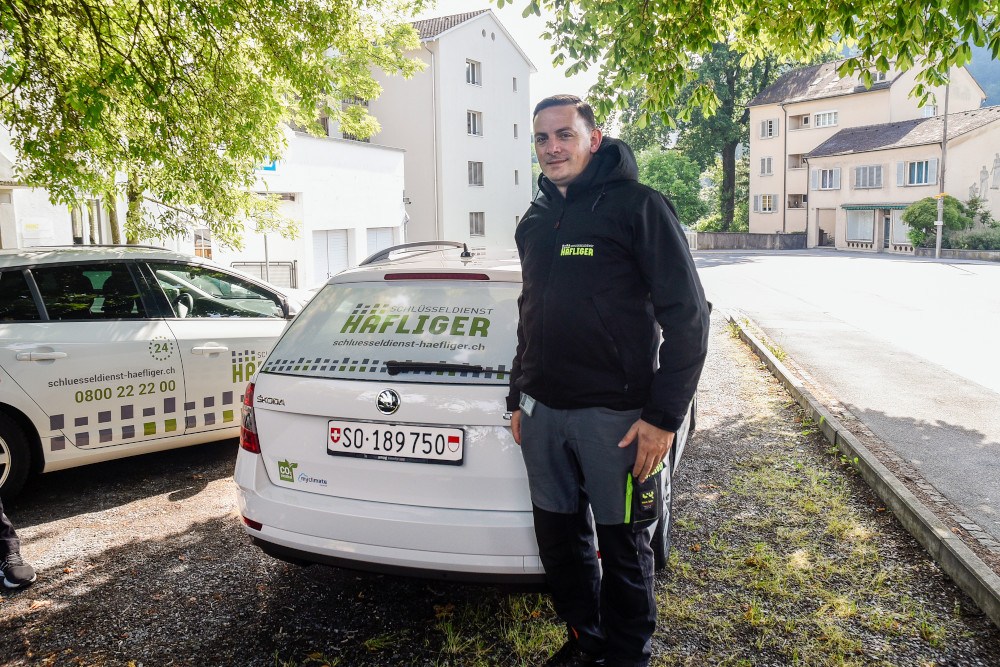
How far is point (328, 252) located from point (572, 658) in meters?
24.7

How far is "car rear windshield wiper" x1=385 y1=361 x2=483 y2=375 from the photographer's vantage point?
3285 mm

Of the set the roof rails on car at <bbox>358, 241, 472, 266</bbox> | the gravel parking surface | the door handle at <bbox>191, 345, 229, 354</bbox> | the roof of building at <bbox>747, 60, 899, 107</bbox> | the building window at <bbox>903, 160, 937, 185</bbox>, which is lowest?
the gravel parking surface

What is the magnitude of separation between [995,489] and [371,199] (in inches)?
1004

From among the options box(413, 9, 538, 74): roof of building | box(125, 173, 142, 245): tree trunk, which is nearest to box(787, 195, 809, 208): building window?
box(413, 9, 538, 74): roof of building

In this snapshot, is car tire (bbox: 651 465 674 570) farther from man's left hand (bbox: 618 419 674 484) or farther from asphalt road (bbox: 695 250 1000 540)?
asphalt road (bbox: 695 250 1000 540)

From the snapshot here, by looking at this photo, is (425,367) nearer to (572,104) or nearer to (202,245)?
(572,104)

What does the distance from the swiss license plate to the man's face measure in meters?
1.09

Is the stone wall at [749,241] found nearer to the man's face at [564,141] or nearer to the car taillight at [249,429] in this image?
the car taillight at [249,429]

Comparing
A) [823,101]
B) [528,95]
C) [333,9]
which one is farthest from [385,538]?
[823,101]

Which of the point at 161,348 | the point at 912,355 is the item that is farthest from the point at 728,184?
the point at 161,348

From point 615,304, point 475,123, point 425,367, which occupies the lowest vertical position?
point 425,367

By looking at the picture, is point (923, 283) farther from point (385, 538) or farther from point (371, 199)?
point (385, 538)

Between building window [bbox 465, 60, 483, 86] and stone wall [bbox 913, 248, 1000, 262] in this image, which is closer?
stone wall [bbox 913, 248, 1000, 262]

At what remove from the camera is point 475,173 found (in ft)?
139
